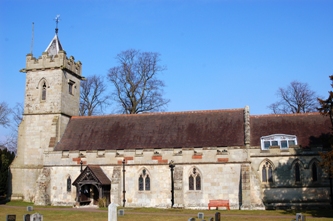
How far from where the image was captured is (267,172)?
31.0 m

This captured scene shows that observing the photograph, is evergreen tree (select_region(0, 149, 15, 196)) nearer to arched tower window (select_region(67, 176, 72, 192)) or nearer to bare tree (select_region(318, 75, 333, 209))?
arched tower window (select_region(67, 176, 72, 192))

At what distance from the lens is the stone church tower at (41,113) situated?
35.3 m

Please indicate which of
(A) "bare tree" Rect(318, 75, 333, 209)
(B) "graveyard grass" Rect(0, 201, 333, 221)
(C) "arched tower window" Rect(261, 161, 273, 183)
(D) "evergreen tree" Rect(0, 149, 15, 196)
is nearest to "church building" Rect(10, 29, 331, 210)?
(C) "arched tower window" Rect(261, 161, 273, 183)

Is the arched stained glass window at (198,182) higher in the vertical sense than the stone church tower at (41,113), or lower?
lower

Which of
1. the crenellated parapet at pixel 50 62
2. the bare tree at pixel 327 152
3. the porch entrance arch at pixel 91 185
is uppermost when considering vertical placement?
the crenellated parapet at pixel 50 62

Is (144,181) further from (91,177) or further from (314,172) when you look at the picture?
(314,172)

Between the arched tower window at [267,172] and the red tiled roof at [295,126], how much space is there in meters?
1.79

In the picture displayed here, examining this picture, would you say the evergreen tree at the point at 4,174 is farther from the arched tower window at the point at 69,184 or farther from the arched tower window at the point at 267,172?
the arched tower window at the point at 267,172

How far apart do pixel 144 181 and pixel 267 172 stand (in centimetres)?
969

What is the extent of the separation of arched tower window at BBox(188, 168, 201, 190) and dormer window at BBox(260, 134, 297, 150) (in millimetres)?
→ 5559

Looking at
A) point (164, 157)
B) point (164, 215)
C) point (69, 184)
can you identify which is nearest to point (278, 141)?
point (164, 157)

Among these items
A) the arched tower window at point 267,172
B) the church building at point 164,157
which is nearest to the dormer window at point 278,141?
the church building at point 164,157

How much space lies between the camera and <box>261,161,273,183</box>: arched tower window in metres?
30.9

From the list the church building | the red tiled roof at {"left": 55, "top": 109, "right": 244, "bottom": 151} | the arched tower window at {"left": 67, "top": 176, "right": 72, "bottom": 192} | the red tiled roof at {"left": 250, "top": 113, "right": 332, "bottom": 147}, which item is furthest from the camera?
the arched tower window at {"left": 67, "top": 176, "right": 72, "bottom": 192}
